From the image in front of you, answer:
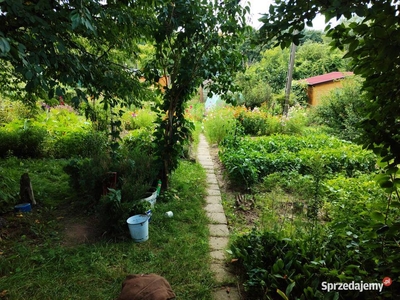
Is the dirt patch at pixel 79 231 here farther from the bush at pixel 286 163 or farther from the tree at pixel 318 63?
the tree at pixel 318 63

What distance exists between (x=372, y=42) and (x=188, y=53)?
253cm

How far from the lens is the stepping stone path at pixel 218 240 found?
83.1 inches

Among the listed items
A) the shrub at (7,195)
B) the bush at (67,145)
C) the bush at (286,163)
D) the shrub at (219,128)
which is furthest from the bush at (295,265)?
the shrub at (219,128)

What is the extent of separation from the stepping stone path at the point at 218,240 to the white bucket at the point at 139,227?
0.76 metres

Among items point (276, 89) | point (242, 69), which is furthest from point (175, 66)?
point (276, 89)

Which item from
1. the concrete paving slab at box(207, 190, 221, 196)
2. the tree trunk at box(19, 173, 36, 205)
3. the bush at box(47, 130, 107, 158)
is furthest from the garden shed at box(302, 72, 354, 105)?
the tree trunk at box(19, 173, 36, 205)

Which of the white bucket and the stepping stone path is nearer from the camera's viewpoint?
the stepping stone path

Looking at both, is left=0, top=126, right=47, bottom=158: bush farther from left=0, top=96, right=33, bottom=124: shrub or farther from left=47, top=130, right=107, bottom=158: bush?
left=0, top=96, right=33, bottom=124: shrub

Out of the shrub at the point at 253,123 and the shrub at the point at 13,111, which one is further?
the shrub at the point at 253,123

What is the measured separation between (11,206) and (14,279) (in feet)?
5.16

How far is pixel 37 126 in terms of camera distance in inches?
235

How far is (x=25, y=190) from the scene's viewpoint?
11.1ft

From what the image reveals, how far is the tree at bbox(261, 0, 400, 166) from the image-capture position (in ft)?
2.83

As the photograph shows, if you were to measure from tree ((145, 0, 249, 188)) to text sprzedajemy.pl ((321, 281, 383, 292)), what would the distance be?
260 cm
